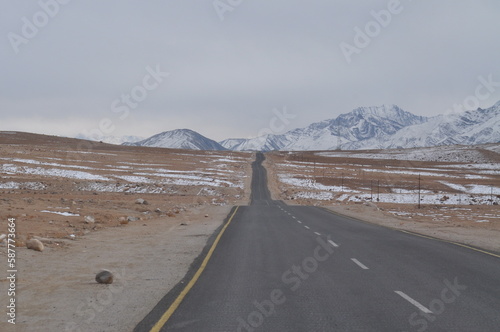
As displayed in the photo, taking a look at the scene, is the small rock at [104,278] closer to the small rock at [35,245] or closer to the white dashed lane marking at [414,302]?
the small rock at [35,245]

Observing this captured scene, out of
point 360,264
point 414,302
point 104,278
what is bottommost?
point 360,264

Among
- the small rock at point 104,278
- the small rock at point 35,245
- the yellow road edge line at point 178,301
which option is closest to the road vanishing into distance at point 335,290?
the yellow road edge line at point 178,301

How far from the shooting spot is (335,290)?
966 cm

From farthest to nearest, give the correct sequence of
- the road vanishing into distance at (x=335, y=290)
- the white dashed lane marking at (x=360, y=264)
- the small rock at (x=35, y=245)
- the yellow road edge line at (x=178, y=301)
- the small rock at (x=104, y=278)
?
1. the small rock at (x=35, y=245)
2. the white dashed lane marking at (x=360, y=264)
3. the small rock at (x=104, y=278)
4. the road vanishing into distance at (x=335, y=290)
5. the yellow road edge line at (x=178, y=301)

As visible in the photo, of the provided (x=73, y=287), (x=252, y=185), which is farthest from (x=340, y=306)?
(x=252, y=185)

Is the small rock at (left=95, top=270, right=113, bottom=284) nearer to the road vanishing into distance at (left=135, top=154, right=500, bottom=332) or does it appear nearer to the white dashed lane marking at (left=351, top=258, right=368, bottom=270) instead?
the road vanishing into distance at (left=135, top=154, right=500, bottom=332)

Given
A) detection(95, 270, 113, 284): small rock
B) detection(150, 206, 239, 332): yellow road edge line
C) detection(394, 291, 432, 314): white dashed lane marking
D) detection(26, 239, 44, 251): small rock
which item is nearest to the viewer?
detection(150, 206, 239, 332): yellow road edge line

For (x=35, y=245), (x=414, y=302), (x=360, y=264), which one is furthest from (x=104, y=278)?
(x=360, y=264)

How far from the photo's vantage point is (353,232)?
22.8 metres

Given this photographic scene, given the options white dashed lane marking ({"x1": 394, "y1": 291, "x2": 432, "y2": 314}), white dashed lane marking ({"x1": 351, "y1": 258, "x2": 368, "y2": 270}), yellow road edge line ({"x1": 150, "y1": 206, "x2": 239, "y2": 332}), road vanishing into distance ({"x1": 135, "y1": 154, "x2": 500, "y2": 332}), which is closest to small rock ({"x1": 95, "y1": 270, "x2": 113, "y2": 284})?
road vanishing into distance ({"x1": 135, "y1": 154, "x2": 500, "y2": 332})

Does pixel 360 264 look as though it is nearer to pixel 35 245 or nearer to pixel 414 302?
pixel 414 302

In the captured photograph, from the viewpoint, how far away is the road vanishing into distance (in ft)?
24.0

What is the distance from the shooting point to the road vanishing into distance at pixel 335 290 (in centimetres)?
730

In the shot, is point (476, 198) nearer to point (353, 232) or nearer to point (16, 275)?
point (353, 232)
